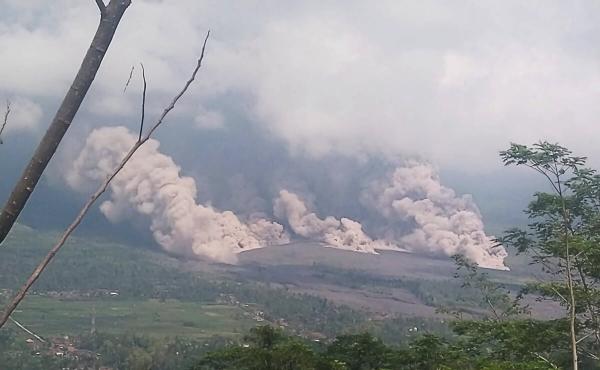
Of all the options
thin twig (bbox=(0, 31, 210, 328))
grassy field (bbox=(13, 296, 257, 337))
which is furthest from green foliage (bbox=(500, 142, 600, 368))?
grassy field (bbox=(13, 296, 257, 337))

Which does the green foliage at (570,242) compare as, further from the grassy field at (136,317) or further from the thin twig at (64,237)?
the grassy field at (136,317)

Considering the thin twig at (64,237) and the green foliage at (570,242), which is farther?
the green foliage at (570,242)

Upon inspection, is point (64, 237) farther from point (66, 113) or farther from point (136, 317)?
point (136, 317)

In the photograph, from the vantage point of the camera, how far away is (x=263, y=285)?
4348 inches

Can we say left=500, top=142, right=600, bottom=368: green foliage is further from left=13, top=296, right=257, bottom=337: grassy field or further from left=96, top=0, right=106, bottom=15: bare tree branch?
left=13, top=296, right=257, bottom=337: grassy field

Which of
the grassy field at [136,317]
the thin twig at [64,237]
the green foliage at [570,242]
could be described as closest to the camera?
the thin twig at [64,237]

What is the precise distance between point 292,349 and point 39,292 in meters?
107

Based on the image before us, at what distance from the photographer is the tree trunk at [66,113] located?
4.08 feet

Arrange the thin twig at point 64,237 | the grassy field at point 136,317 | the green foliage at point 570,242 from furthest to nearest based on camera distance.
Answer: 1. the grassy field at point 136,317
2. the green foliage at point 570,242
3. the thin twig at point 64,237

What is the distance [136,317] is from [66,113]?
91184 mm

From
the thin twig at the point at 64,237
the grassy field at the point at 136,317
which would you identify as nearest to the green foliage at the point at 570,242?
the thin twig at the point at 64,237

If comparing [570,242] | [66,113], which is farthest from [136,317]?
[66,113]

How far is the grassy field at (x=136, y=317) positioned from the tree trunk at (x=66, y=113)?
71642mm

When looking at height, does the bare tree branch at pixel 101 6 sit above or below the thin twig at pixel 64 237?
above
